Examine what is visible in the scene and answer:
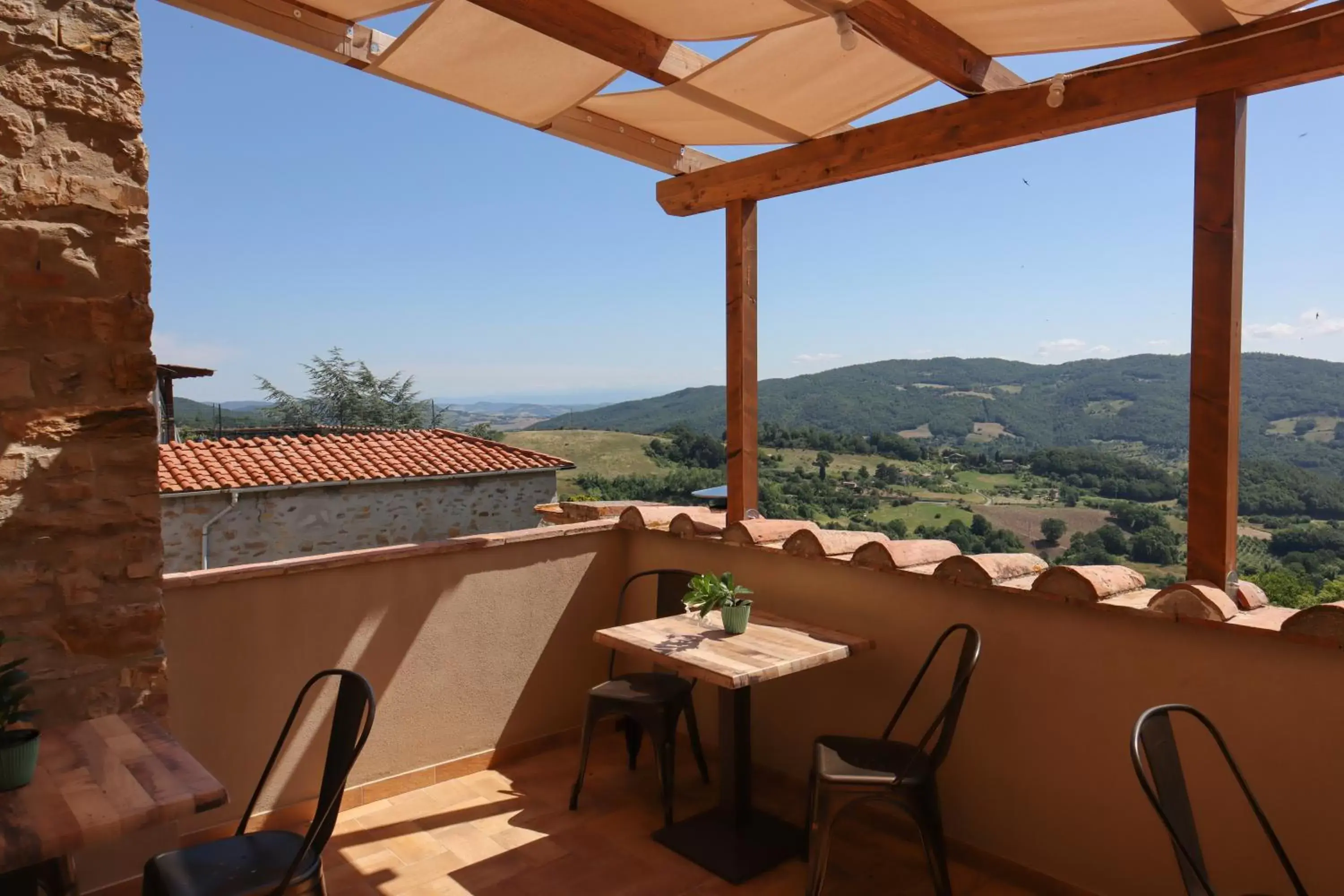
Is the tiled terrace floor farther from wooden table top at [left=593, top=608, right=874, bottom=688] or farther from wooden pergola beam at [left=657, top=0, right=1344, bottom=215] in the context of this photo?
wooden pergola beam at [left=657, top=0, right=1344, bottom=215]

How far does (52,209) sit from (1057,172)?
22.8 ft

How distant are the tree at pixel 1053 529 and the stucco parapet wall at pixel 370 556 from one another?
2.50m

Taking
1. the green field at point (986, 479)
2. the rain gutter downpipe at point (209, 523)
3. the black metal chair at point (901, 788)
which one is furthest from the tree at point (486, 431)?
the black metal chair at point (901, 788)

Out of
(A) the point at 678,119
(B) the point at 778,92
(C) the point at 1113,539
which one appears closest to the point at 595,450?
(C) the point at 1113,539

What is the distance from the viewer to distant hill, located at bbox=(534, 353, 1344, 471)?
4.26 m

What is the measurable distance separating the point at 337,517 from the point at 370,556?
777 cm

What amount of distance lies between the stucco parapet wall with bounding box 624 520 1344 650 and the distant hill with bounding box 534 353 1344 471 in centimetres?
54

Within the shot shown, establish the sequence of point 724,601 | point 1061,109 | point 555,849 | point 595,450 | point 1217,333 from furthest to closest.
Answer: point 595,450 < point 724,601 < point 555,849 < point 1061,109 < point 1217,333

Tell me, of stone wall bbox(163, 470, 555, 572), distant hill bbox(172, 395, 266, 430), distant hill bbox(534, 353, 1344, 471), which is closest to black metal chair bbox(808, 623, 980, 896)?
distant hill bbox(534, 353, 1344, 471)

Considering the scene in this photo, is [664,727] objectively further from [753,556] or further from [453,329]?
[453,329]

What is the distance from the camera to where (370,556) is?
126 inches

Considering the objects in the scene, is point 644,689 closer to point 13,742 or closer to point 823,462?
point 13,742

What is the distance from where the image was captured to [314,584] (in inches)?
121

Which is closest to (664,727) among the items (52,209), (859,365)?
(52,209)
